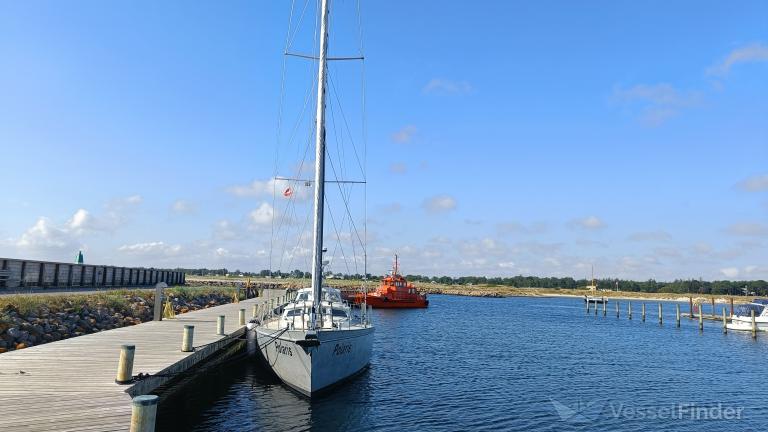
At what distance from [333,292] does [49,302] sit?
14419 mm

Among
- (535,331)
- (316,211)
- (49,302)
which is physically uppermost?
(316,211)

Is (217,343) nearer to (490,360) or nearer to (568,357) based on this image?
(490,360)

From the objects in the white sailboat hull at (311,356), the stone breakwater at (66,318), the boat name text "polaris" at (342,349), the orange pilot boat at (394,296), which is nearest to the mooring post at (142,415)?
the white sailboat hull at (311,356)

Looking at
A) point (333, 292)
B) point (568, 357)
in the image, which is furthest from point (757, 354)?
point (333, 292)

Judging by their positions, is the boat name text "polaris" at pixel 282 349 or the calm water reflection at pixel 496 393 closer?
the calm water reflection at pixel 496 393

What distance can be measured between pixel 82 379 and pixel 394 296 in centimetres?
7055

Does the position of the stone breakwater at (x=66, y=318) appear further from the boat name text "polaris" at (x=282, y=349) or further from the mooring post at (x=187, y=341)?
the boat name text "polaris" at (x=282, y=349)

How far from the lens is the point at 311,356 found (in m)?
16.8

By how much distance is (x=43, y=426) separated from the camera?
29.6 ft

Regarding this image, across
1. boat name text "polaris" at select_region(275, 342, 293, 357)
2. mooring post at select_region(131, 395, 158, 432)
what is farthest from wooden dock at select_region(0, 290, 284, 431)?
boat name text "polaris" at select_region(275, 342, 293, 357)

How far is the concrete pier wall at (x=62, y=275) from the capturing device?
1294 inches

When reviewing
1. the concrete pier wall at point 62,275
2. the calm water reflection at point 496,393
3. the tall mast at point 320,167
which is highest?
the tall mast at point 320,167

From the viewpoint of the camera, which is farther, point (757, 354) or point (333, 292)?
point (757, 354)

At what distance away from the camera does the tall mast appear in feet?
64.9
